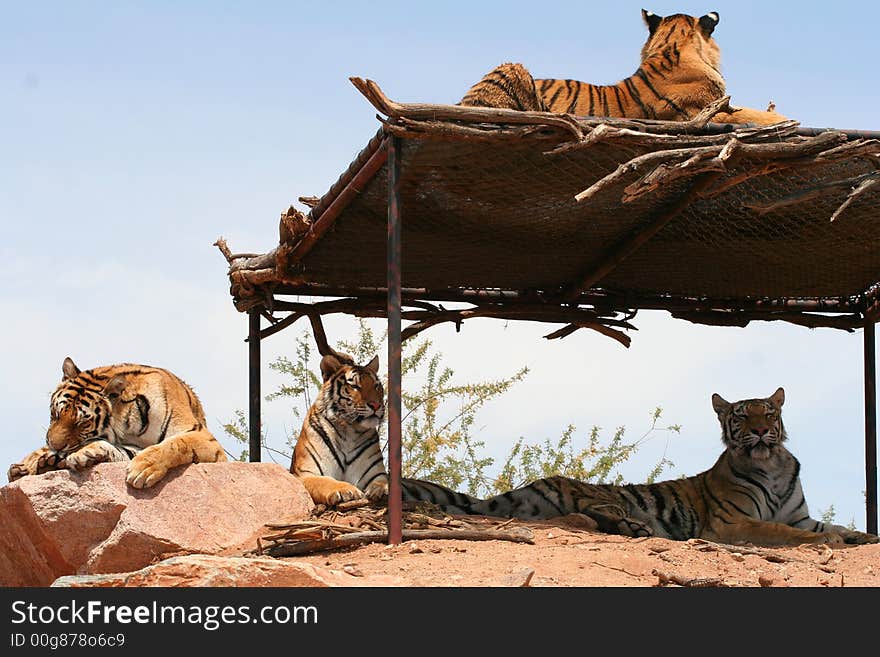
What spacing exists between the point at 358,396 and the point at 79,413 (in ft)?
6.33

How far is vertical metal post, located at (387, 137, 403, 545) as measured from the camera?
6.32m

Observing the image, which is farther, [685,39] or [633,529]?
[685,39]

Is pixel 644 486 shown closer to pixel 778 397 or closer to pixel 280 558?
pixel 778 397

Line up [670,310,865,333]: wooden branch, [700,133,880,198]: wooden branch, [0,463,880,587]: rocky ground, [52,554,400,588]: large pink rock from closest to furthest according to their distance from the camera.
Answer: [52,554,400,588]: large pink rock
[0,463,880,587]: rocky ground
[700,133,880,198]: wooden branch
[670,310,865,333]: wooden branch

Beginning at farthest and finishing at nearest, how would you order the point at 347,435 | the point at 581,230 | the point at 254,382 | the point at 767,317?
the point at 767,317
the point at 254,382
the point at 347,435
the point at 581,230

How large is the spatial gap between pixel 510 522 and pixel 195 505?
190 centimetres

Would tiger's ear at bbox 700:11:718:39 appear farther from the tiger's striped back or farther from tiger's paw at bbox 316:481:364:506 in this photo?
tiger's paw at bbox 316:481:364:506

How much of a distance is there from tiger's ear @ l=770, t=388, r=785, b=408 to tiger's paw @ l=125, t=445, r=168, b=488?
4615 millimetres

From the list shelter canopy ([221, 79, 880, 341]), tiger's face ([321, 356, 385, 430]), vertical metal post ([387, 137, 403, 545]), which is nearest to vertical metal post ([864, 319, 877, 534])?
shelter canopy ([221, 79, 880, 341])

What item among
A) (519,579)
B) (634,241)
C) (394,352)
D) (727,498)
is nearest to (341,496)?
(394,352)

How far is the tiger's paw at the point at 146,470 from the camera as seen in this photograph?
6859mm

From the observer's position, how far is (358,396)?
829cm

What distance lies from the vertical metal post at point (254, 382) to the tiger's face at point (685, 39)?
3679 millimetres

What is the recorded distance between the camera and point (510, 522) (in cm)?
732
